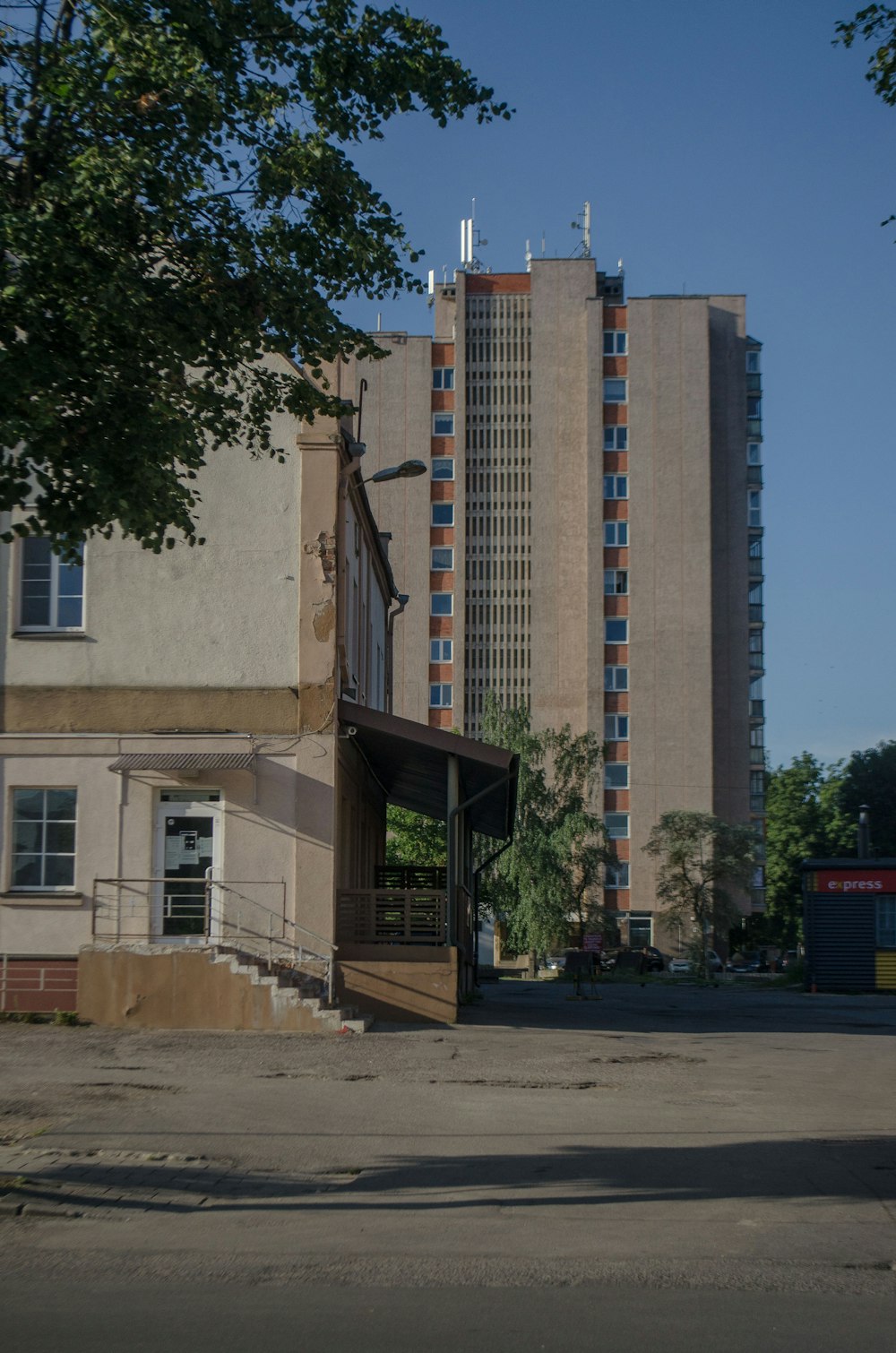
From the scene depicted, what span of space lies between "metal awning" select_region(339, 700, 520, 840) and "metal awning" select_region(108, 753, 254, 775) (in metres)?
1.55

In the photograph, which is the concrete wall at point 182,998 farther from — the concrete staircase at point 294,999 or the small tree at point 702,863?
the small tree at point 702,863

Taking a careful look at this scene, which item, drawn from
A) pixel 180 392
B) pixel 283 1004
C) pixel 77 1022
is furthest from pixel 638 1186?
pixel 77 1022

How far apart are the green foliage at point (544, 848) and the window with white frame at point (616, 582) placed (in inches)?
820

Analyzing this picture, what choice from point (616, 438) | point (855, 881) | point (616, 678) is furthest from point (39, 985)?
point (616, 438)

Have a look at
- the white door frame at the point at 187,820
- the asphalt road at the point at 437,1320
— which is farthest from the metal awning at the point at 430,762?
the asphalt road at the point at 437,1320

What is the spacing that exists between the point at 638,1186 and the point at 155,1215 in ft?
10.2

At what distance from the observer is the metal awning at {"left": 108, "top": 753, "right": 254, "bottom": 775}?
18297 mm

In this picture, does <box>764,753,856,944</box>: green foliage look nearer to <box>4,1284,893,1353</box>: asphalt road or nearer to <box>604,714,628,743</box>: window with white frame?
<box>604,714,628,743</box>: window with white frame

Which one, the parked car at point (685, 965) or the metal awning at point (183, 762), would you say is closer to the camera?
the metal awning at point (183, 762)

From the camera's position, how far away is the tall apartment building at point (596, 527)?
7775 centimetres

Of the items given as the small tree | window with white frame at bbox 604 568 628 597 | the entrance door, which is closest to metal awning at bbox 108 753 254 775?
the entrance door

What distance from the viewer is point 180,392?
33.9 feet

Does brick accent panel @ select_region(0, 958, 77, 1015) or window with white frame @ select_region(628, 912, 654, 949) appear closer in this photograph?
brick accent panel @ select_region(0, 958, 77, 1015)

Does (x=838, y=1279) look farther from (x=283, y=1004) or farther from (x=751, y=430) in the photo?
(x=751, y=430)
